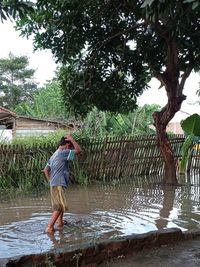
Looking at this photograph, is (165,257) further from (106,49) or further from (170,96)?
(106,49)

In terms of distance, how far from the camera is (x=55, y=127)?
2569 cm

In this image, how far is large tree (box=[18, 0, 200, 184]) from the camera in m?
11.3

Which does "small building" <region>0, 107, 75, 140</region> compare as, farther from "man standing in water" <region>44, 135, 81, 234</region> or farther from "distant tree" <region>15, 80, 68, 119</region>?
"man standing in water" <region>44, 135, 81, 234</region>

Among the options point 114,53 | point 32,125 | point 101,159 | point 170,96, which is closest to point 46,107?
point 32,125

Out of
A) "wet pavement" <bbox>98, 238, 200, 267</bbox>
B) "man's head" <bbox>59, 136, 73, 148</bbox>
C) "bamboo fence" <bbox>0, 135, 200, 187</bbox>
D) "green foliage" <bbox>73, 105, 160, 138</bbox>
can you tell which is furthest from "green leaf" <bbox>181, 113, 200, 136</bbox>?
"green foliage" <bbox>73, 105, 160, 138</bbox>

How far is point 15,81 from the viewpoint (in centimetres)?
4481

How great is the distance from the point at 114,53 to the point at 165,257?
8383 mm

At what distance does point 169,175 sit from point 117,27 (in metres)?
4.49

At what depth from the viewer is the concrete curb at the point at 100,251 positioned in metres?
4.45

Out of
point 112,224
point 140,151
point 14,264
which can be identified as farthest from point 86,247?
point 140,151

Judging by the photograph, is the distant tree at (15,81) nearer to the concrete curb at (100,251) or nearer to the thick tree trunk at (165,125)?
the thick tree trunk at (165,125)

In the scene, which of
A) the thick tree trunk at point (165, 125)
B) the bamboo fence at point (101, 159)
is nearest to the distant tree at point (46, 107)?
the bamboo fence at point (101, 159)

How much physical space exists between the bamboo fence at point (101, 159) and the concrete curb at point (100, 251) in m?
6.46

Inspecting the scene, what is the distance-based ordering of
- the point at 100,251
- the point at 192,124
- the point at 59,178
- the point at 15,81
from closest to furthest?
the point at 100,251 < the point at 59,178 < the point at 192,124 < the point at 15,81
